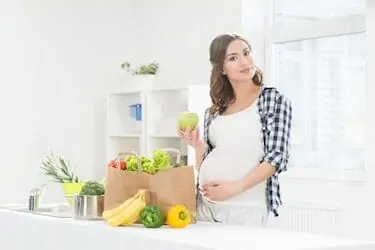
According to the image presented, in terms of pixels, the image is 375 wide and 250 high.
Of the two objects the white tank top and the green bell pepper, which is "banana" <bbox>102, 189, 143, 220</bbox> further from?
the white tank top

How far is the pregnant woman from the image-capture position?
267cm

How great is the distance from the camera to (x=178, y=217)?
7.88 ft

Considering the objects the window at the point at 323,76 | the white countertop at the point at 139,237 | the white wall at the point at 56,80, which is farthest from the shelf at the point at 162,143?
the white countertop at the point at 139,237

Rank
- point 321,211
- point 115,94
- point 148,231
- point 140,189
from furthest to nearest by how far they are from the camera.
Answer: point 115,94 < point 321,211 < point 140,189 < point 148,231

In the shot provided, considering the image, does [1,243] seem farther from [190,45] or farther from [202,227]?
[190,45]

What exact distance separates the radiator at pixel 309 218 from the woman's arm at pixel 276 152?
145 centimetres

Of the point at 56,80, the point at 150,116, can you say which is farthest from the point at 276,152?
the point at 56,80

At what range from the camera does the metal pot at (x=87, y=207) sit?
8.63ft

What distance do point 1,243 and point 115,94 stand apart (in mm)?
2265

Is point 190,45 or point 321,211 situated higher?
point 190,45

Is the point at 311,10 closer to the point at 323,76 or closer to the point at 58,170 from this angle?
the point at 323,76

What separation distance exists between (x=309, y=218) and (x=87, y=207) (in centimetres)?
184

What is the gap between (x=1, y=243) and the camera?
117 inches

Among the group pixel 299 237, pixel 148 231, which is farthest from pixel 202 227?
pixel 299 237
